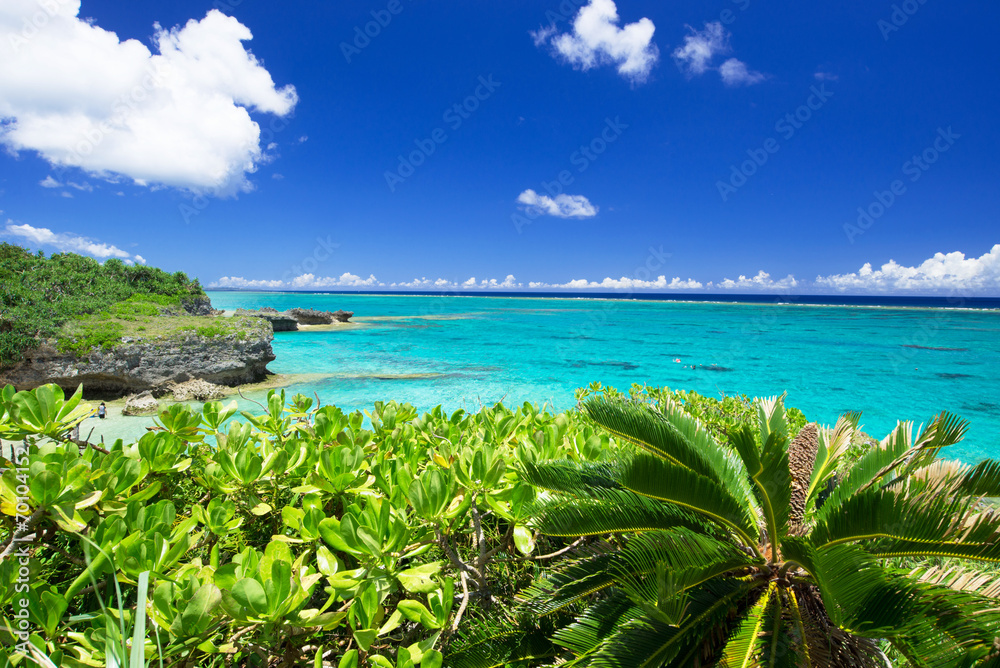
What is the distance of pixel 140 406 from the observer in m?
9.22

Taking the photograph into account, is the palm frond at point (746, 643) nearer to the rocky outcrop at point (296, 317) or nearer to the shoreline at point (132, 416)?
the shoreline at point (132, 416)

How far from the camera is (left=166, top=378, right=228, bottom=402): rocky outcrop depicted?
34.5 feet

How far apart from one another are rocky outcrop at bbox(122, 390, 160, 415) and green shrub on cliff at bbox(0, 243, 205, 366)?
7.48 ft

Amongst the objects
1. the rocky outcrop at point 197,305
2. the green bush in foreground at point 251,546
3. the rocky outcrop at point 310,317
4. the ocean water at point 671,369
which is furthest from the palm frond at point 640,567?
the rocky outcrop at point 310,317

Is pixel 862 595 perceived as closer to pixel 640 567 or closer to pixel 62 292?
pixel 640 567

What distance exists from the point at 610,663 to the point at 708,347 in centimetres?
2829

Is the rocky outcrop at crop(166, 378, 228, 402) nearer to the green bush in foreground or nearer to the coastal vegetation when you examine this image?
the green bush in foreground

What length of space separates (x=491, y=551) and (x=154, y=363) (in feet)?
39.9

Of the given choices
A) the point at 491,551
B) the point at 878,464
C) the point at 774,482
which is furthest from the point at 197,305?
the point at 878,464

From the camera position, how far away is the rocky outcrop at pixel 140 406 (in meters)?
9.10

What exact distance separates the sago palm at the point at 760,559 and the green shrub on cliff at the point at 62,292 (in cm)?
1271

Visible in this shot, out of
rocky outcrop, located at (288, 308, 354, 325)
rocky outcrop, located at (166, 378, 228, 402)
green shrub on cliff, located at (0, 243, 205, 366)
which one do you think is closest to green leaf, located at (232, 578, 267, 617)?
rocky outcrop, located at (166, 378, 228, 402)

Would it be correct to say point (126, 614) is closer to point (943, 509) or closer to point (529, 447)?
point (529, 447)

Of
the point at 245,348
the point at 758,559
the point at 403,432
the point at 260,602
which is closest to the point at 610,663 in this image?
the point at 758,559
